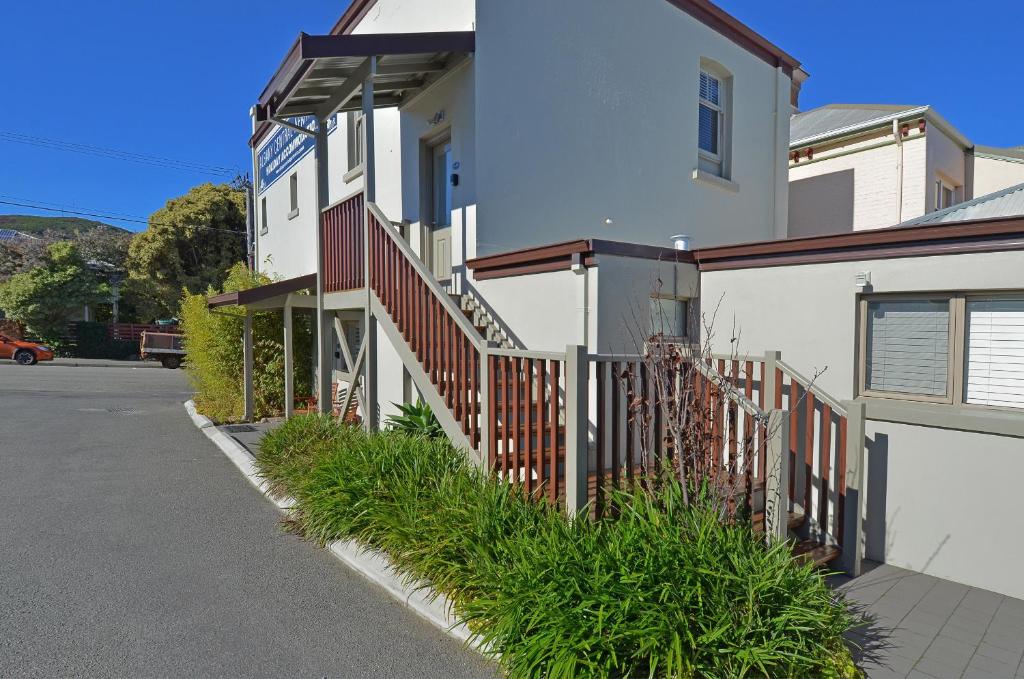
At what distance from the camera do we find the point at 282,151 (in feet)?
46.7

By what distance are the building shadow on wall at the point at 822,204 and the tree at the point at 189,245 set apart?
25859mm

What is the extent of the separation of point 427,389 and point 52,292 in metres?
31.0

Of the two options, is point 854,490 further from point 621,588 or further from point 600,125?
point 600,125

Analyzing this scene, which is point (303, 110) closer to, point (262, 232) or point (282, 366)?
point (282, 366)

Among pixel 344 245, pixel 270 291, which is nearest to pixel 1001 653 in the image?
pixel 344 245

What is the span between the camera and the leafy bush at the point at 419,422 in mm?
6336

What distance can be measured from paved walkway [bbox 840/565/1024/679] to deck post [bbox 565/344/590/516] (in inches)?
72.2

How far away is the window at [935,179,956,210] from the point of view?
11.6 meters

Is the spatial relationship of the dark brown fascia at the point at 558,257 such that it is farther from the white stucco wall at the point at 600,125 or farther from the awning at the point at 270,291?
the awning at the point at 270,291

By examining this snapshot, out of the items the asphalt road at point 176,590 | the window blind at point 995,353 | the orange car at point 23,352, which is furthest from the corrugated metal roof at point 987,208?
the orange car at point 23,352

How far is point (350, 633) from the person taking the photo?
367 cm

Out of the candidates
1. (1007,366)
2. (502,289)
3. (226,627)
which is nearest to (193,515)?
(226,627)

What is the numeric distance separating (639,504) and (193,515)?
14.8 feet

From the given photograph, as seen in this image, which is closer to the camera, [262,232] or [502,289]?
[502,289]
